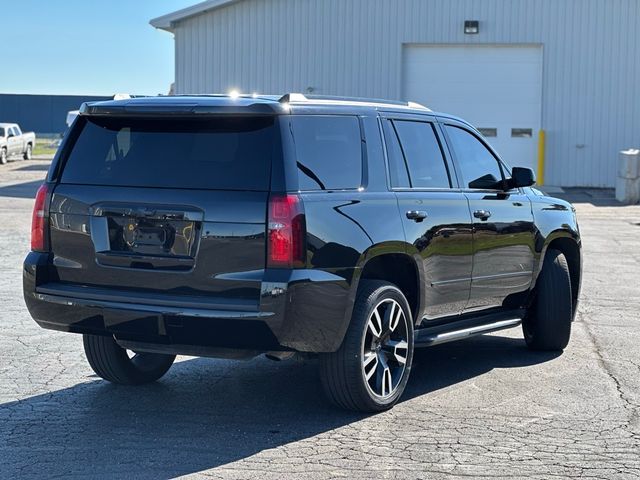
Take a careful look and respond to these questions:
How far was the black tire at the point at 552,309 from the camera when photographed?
341 inches

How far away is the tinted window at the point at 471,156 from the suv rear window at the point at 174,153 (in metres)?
2.13

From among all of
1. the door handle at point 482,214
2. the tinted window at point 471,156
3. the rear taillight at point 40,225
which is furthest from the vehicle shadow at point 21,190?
the rear taillight at point 40,225

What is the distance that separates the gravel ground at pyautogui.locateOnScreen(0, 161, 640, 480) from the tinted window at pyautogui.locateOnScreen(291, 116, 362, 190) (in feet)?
4.53

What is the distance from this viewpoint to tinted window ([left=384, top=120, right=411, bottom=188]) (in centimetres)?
704

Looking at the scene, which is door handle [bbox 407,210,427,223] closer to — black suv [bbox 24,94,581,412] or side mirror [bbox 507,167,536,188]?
black suv [bbox 24,94,581,412]

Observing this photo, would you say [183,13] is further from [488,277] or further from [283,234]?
[283,234]

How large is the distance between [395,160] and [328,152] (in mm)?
724

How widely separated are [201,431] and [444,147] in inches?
107

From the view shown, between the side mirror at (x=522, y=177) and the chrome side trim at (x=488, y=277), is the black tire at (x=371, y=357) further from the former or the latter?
the side mirror at (x=522, y=177)

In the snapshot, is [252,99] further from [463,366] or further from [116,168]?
[463,366]

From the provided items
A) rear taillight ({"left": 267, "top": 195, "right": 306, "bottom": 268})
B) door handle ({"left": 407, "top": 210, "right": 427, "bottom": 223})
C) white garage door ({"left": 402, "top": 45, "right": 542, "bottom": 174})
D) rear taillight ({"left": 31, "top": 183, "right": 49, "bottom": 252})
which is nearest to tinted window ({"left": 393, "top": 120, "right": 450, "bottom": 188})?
door handle ({"left": 407, "top": 210, "right": 427, "bottom": 223})

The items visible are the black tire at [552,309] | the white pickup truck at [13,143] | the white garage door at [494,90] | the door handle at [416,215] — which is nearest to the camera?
the door handle at [416,215]

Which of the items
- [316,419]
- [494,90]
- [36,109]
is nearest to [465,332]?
[316,419]

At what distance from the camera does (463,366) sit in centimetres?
827
